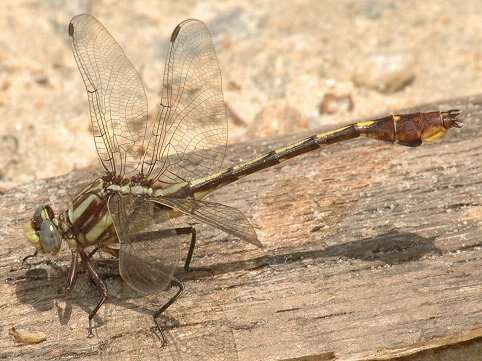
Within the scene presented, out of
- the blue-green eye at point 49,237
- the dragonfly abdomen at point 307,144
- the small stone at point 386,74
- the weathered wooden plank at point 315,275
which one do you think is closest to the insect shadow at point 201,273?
the weathered wooden plank at point 315,275

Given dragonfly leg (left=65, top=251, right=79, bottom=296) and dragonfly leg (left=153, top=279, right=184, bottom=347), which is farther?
dragonfly leg (left=65, top=251, right=79, bottom=296)

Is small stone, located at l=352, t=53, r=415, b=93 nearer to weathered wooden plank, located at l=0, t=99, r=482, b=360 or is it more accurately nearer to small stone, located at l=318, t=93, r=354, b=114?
small stone, located at l=318, t=93, r=354, b=114

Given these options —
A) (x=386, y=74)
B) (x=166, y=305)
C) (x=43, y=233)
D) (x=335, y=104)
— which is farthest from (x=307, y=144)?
(x=386, y=74)

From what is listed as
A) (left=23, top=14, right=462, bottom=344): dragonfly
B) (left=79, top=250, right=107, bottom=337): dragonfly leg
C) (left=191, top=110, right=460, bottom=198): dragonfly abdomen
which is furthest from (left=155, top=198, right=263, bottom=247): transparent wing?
(left=79, top=250, right=107, bottom=337): dragonfly leg

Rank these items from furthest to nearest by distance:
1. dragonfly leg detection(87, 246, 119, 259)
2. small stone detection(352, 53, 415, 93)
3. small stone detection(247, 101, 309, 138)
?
small stone detection(352, 53, 415, 93) → small stone detection(247, 101, 309, 138) → dragonfly leg detection(87, 246, 119, 259)

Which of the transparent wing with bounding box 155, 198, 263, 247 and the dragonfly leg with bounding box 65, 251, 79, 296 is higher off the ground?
the transparent wing with bounding box 155, 198, 263, 247

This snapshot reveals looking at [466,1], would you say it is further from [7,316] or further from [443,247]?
[7,316]

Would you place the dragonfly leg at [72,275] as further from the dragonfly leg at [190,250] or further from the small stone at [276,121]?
the small stone at [276,121]
